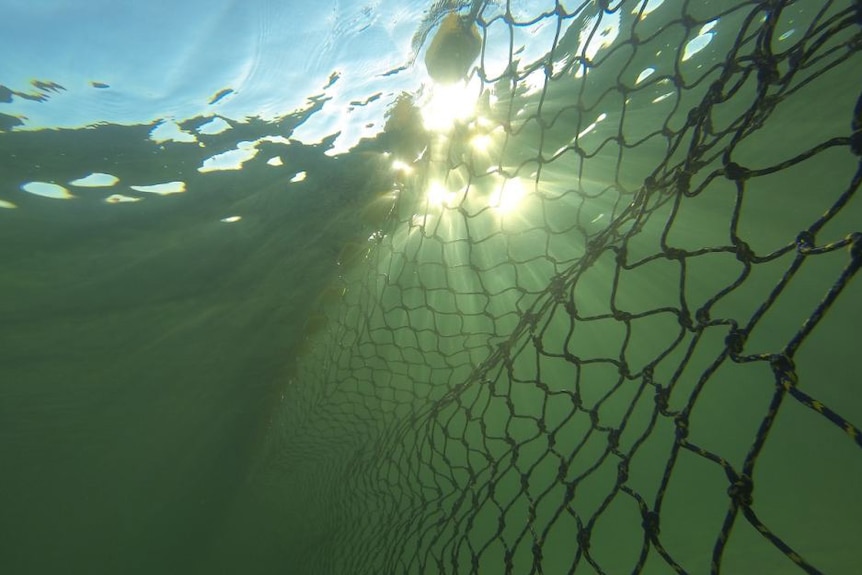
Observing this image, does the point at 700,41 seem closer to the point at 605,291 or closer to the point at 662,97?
the point at 662,97

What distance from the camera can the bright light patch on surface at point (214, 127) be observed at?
524 centimetres

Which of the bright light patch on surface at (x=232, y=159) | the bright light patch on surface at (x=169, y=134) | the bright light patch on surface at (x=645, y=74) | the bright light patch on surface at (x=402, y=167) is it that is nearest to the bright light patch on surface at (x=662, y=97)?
the bright light patch on surface at (x=645, y=74)

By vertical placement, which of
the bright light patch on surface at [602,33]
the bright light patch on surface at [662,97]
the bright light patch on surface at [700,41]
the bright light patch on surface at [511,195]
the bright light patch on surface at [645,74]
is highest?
the bright light patch on surface at [700,41]

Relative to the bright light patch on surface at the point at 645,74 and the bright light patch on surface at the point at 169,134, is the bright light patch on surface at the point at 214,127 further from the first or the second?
the bright light patch on surface at the point at 645,74

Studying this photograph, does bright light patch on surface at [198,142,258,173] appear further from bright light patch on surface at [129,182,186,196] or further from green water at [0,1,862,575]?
bright light patch on surface at [129,182,186,196]

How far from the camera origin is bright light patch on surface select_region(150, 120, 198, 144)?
514 centimetres

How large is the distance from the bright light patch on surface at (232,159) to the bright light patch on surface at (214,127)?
296mm

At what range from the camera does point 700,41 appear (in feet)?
19.7

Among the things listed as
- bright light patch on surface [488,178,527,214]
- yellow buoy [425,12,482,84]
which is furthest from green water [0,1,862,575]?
yellow buoy [425,12,482,84]

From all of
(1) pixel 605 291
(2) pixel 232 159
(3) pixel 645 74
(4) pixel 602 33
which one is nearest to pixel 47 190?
(2) pixel 232 159

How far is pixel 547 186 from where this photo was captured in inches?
340

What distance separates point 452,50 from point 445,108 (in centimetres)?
58

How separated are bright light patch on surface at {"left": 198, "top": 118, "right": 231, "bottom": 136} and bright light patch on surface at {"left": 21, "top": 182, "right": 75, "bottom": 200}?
2089 millimetres

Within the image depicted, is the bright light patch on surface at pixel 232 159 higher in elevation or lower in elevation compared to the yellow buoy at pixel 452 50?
lower
